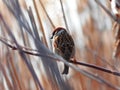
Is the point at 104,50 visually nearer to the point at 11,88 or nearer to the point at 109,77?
Result: the point at 109,77

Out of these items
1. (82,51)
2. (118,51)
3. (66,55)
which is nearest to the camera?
(118,51)

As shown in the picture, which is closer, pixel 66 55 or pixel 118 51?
pixel 118 51

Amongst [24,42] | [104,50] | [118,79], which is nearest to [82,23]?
[104,50]

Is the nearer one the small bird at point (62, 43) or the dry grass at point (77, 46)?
the dry grass at point (77, 46)

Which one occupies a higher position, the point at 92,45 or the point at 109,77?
the point at 92,45

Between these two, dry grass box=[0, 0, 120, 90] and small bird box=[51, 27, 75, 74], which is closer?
dry grass box=[0, 0, 120, 90]

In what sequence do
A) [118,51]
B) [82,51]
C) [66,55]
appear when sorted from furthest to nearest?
[82,51] → [66,55] → [118,51]

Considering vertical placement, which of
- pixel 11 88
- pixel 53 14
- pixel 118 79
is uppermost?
pixel 53 14

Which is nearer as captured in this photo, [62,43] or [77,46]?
[62,43]
